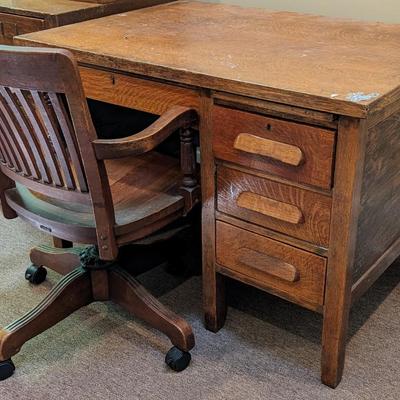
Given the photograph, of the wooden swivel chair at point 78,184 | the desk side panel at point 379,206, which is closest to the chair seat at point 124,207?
the wooden swivel chair at point 78,184

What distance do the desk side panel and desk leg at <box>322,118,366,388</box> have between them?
58mm

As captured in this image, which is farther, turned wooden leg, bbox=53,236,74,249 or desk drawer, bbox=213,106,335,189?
turned wooden leg, bbox=53,236,74,249

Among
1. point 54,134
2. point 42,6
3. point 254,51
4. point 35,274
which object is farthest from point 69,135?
point 42,6

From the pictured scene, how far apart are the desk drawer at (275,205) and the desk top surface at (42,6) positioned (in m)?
0.92

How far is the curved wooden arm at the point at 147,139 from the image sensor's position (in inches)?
50.7

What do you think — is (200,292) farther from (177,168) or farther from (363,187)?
(363,187)

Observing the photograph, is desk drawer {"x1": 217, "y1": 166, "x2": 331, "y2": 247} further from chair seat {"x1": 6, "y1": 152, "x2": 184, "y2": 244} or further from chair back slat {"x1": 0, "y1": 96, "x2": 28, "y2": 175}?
chair back slat {"x1": 0, "y1": 96, "x2": 28, "y2": 175}

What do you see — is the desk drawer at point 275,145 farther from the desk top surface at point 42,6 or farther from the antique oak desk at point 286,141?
the desk top surface at point 42,6

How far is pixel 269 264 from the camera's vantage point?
4.81 ft

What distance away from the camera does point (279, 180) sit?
1.36 meters

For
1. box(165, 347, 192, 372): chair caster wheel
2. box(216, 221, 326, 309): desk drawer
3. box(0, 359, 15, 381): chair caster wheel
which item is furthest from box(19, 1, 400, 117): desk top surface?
box(0, 359, 15, 381): chair caster wheel

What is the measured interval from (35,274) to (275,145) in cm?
96

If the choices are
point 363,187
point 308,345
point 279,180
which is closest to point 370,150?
point 363,187

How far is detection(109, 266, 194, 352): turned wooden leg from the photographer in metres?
1.56
